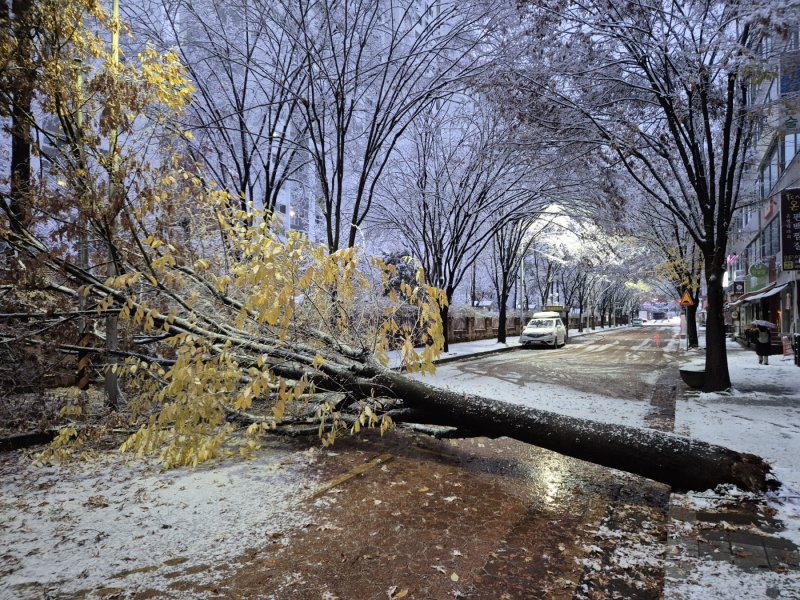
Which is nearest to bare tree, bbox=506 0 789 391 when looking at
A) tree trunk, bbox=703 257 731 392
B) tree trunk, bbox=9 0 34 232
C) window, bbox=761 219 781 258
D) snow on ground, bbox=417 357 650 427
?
tree trunk, bbox=703 257 731 392

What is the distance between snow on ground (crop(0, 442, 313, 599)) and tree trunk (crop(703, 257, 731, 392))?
Answer: 9.38 m

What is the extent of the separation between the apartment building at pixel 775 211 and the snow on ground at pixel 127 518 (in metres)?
10.0

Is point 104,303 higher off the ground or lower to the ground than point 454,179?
lower

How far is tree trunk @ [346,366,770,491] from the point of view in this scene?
13.9ft

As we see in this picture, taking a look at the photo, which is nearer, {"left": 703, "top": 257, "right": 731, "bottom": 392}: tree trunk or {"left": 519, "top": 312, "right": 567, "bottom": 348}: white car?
{"left": 703, "top": 257, "right": 731, "bottom": 392}: tree trunk

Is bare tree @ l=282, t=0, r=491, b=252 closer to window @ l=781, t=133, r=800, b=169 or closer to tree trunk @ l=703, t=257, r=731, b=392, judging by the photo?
tree trunk @ l=703, t=257, r=731, b=392

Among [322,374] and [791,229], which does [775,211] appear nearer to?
[791,229]

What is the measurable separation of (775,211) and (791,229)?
28.8 ft

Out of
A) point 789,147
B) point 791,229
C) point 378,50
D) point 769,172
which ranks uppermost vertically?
point 769,172

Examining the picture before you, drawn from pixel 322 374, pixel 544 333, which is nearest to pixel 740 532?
pixel 322 374

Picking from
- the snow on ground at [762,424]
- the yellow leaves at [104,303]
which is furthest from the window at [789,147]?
the yellow leaves at [104,303]

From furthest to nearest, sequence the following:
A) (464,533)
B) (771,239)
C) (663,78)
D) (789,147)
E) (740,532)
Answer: (771,239), (789,147), (663,78), (464,533), (740,532)

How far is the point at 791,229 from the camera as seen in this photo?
1494 centimetres

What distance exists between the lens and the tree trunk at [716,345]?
405 inches
